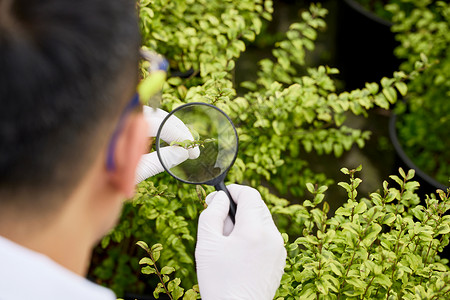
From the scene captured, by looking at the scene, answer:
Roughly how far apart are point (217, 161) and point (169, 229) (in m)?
0.40

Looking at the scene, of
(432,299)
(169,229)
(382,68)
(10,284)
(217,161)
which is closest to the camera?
(10,284)

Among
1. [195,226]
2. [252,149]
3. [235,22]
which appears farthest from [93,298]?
[235,22]

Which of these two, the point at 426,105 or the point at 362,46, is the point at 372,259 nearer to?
the point at 426,105

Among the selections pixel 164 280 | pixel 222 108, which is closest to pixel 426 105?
pixel 222 108

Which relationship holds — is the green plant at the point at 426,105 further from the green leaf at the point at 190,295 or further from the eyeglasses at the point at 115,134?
the eyeglasses at the point at 115,134

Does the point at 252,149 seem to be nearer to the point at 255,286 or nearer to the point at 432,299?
the point at 255,286

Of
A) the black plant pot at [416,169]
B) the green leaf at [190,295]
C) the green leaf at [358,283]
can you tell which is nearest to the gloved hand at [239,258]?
the green leaf at [190,295]

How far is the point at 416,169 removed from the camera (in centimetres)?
290

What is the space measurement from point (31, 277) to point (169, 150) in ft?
2.82

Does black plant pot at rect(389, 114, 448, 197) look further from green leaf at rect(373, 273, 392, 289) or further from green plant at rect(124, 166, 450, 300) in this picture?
green leaf at rect(373, 273, 392, 289)

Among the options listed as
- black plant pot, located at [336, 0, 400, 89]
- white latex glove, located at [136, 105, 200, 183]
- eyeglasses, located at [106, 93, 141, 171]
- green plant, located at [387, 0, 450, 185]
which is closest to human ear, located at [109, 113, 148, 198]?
eyeglasses, located at [106, 93, 141, 171]

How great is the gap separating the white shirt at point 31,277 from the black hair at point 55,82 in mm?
119

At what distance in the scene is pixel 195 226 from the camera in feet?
6.95

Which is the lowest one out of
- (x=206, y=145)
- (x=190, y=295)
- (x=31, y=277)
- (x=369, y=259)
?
(x=190, y=295)
